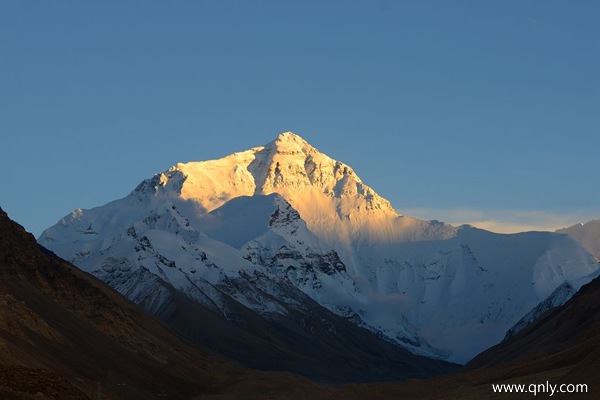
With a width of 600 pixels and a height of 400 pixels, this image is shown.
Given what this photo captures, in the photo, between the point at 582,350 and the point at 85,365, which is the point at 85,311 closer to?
the point at 85,365

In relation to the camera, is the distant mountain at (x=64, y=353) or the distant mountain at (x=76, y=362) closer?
the distant mountain at (x=64, y=353)

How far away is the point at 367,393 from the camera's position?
150 metres

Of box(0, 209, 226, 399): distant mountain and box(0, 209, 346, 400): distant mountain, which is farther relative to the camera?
box(0, 209, 346, 400): distant mountain

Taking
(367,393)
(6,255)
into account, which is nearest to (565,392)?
(367,393)

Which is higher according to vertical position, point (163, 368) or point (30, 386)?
point (163, 368)

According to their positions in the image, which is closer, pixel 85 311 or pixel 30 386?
pixel 30 386

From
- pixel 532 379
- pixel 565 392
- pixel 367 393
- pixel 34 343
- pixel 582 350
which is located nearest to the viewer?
pixel 565 392

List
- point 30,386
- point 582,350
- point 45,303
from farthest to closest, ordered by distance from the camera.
A: 1. point 45,303
2. point 582,350
3. point 30,386

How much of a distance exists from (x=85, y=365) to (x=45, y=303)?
3781 centimetres

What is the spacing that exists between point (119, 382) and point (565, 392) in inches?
2909

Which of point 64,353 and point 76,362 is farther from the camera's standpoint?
point 64,353

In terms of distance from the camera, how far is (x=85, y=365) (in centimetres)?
14400

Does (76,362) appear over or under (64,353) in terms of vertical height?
under

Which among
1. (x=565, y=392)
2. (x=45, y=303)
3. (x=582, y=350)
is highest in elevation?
(x=45, y=303)
